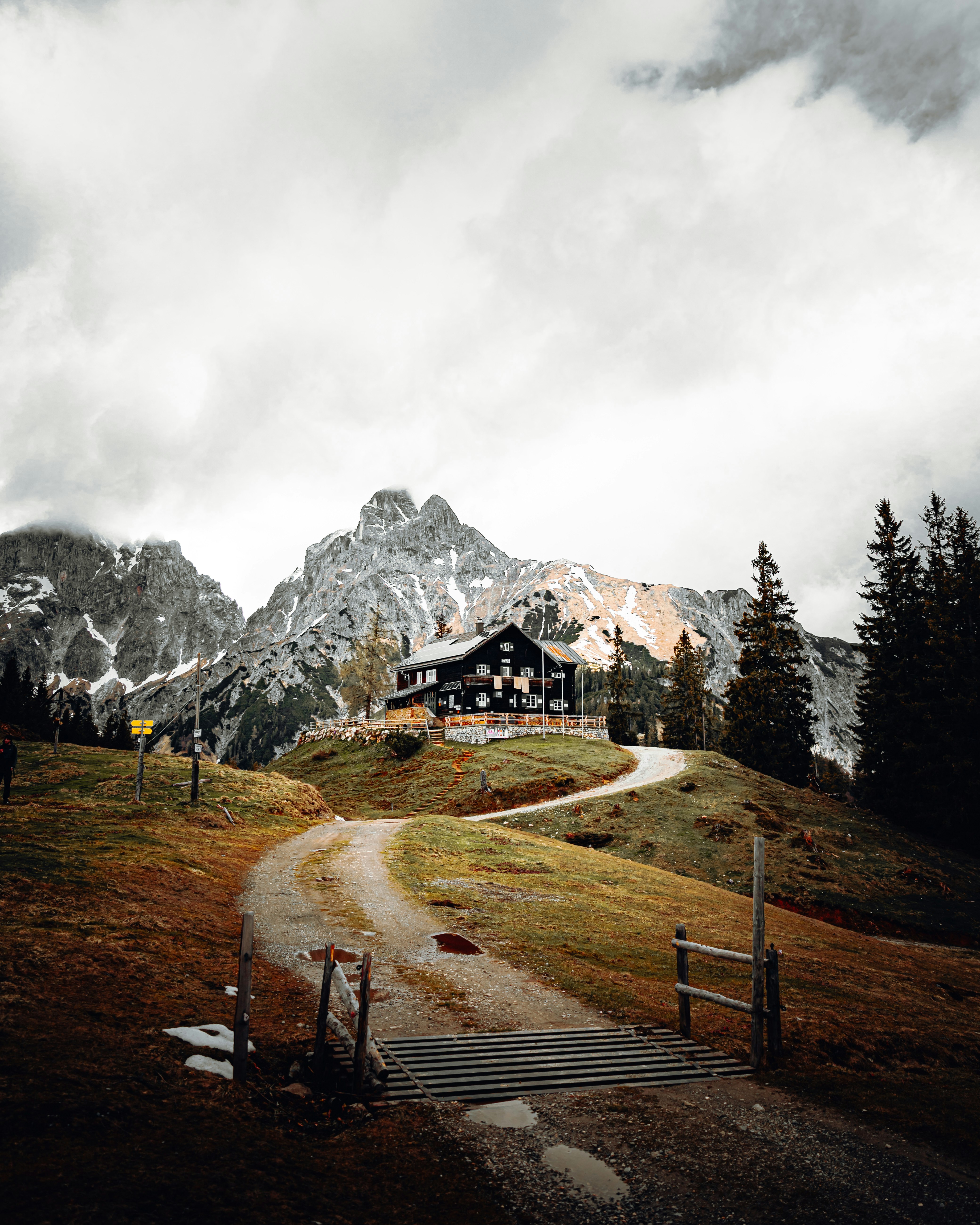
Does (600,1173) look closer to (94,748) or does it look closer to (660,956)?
(660,956)

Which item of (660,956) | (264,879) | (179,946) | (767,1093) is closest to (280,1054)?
(179,946)

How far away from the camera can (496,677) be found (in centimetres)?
8525

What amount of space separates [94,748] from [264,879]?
114 ft

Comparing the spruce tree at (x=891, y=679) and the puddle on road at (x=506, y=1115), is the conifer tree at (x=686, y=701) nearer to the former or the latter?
the spruce tree at (x=891, y=679)

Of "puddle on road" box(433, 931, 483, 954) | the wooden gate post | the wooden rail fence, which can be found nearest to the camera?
the wooden gate post

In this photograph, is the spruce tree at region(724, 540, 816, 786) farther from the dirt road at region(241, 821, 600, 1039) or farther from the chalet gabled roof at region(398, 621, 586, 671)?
the dirt road at region(241, 821, 600, 1039)

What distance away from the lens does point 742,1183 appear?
7.54 meters

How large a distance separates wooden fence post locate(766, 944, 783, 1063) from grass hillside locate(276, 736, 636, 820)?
38348 millimetres

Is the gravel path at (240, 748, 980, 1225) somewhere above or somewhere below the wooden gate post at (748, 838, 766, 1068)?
below

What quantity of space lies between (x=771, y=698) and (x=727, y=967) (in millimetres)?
49029

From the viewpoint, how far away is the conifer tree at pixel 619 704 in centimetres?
8525

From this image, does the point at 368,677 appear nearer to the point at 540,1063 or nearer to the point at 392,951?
the point at 392,951

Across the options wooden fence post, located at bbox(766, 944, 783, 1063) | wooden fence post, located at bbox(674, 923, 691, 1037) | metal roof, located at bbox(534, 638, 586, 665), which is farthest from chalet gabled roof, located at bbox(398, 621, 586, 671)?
wooden fence post, located at bbox(766, 944, 783, 1063)

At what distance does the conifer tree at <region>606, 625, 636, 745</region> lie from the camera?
8525 centimetres
